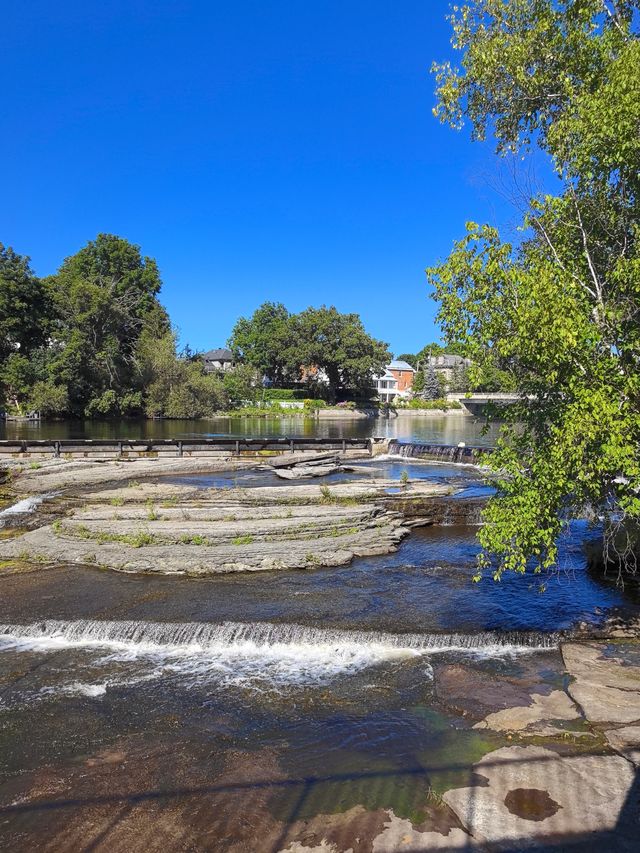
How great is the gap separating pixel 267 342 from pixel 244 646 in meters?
109

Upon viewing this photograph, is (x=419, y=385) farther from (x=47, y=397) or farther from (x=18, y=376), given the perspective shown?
(x=18, y=376)

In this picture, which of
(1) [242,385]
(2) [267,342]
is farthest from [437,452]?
(2) [267,342]

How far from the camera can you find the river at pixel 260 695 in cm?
683

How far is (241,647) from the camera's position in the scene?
→ 38.9ft

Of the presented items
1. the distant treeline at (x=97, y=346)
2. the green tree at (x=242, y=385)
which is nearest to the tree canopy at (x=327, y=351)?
the green tree at (x=242, y=385)

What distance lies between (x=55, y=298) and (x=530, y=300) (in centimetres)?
7702

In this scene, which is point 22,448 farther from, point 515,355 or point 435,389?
point 435,389

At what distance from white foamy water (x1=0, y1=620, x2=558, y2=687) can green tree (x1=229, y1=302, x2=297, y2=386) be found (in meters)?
96.3

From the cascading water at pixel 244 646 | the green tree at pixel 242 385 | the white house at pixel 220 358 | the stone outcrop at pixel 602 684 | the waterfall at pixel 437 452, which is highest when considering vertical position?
the white house at pixel 220 358

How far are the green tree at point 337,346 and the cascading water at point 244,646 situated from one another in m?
95.1

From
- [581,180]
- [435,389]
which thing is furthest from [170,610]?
[435,389]

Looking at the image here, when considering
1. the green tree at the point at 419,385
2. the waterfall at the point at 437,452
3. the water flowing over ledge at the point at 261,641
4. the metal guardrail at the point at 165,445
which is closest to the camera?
the water flowing over ledge at the point at 261,641

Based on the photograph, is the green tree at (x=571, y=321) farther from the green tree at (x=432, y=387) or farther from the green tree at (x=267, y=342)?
the green tree at (x=432, y=387)

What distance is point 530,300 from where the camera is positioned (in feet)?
26.5
